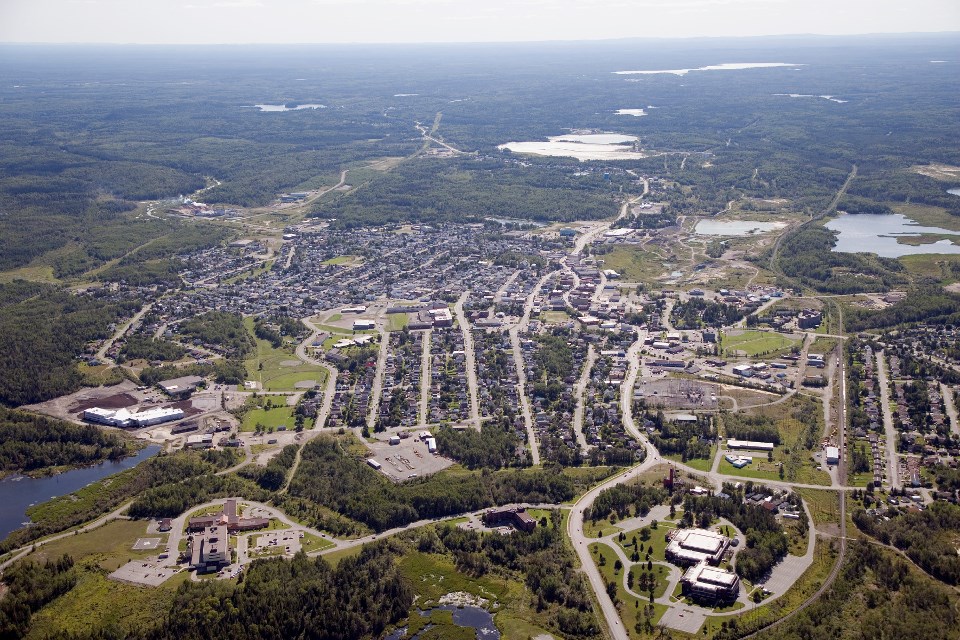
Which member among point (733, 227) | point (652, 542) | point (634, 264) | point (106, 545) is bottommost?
point (733, 227)

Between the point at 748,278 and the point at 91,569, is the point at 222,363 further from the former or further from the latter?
the point at 748,278

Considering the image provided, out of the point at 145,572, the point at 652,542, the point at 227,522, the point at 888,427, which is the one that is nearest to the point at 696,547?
the point at 652,542

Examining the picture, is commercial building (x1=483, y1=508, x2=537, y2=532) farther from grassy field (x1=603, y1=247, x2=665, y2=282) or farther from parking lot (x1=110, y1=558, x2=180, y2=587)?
grassy field (x1=603, y1=247, x2=665, y2=282)

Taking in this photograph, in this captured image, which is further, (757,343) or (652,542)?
(757,343)

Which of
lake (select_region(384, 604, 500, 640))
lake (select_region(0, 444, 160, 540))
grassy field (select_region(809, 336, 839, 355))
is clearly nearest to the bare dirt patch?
lake (select_region(0, 444, 160, 540))

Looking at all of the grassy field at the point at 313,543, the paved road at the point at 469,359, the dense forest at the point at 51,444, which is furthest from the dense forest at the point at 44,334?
the grassy field at the point at 313,543

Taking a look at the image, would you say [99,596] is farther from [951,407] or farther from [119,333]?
[951,407]
